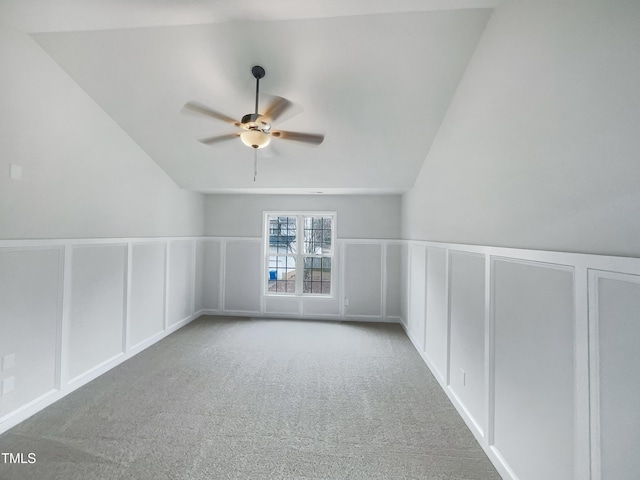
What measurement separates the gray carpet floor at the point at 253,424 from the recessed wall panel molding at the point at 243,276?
1625 mm

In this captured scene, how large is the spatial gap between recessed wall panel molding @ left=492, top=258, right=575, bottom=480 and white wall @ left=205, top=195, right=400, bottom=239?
122 inches

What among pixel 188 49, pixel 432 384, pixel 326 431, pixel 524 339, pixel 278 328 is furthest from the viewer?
pixel 278 328

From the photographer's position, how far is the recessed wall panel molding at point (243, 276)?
5.03 metres

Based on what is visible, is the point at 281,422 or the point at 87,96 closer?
the point at 281,422

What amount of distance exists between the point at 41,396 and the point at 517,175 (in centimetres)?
404

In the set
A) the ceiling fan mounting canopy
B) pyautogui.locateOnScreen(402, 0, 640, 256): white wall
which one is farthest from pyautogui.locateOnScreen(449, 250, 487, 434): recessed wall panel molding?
the ceiling fan mounting canopy

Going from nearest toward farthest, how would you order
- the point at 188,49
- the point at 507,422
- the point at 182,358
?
the point at 507,422 < the point at 188,49 < the point at 182,358

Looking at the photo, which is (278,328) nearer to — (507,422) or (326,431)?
(326,431)

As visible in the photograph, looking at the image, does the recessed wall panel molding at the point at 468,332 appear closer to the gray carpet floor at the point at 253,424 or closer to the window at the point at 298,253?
the gray carpet floor at the point at 253,424

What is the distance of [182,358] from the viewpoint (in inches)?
129

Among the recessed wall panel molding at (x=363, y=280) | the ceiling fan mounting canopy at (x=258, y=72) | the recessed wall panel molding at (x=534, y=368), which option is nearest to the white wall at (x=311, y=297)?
the recessed wall panel molding at (x=363, y=280)

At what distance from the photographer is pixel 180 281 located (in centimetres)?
440

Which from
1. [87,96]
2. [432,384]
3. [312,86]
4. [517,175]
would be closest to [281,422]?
[432,384]

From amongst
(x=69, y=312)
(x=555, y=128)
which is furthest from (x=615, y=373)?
(x=69, y=312)
